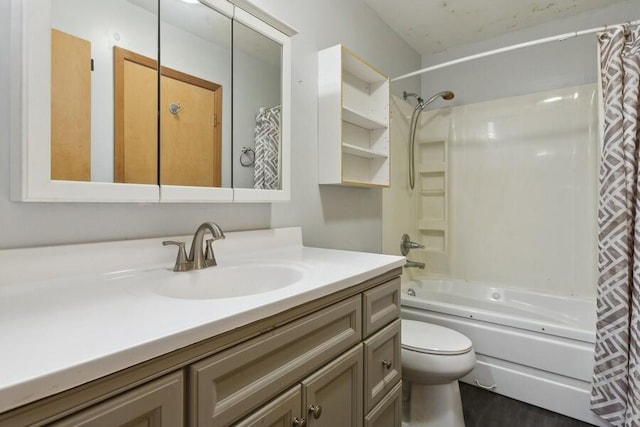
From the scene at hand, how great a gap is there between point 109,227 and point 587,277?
2724 mm

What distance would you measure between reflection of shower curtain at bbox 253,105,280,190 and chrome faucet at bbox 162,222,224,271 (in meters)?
0.37

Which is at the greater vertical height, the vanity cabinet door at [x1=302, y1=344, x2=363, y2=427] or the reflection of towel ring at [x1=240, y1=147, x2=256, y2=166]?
the reflection of towel ring at [x1=240, y1=147, x2=256, y2=166]

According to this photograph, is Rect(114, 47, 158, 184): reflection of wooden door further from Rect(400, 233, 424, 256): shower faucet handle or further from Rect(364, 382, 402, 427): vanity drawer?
Rect(400, 233, 424, 256): shower faucet handle

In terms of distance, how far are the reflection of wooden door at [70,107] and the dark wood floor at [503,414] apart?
6.57 feet

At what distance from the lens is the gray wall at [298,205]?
82 centimetres

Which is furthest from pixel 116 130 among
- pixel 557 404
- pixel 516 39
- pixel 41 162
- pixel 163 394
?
pixel 516 39

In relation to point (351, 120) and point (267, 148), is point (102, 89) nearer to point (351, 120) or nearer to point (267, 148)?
point (267, 148)

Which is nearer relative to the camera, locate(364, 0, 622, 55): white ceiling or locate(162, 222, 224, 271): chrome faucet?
locate(162, 222, 224, 271): chrome faucet

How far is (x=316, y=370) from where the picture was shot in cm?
87

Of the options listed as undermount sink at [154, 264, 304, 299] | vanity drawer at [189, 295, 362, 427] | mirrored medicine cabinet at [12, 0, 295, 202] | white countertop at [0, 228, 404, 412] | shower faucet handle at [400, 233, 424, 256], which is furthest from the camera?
shower faucet handle at [400, 233, 424, 256]

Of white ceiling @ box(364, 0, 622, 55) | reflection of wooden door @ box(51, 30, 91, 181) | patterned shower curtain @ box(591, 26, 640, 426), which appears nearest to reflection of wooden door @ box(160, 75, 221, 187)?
reflection of wooden door @ box(51, 30, 91, 181)

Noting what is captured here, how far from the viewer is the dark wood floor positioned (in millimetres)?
1705

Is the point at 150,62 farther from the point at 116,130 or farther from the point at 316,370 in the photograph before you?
the point at 316,370

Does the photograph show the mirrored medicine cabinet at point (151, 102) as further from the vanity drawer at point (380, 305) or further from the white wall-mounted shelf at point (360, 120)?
the vanity drawer at point (380, 305)
